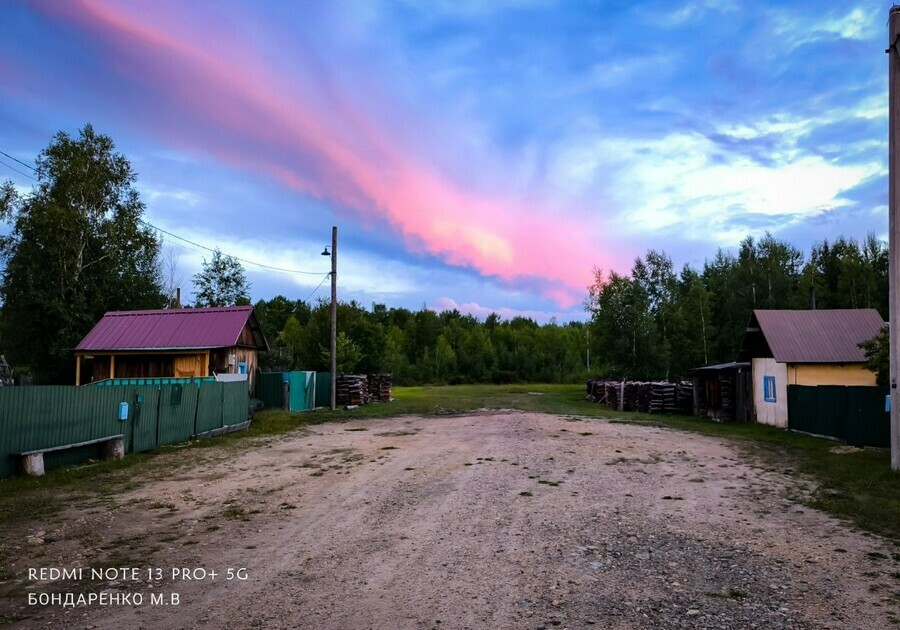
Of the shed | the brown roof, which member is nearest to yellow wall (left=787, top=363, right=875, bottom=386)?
the brown roof

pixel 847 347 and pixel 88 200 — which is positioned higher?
pixel 88 200

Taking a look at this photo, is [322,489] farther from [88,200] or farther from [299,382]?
[88,200]

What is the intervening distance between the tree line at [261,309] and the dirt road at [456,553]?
93.9ft

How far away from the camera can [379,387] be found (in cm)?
3759

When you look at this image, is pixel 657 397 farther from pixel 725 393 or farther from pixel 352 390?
pixel 352 390

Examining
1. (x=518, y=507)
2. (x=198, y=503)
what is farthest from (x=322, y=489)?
(x=518, y=507)

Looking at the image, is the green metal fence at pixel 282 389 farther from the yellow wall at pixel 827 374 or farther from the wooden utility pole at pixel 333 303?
the yellow wall at pixel 827 374

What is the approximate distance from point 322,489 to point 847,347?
71.5 feet

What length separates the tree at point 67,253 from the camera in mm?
33344

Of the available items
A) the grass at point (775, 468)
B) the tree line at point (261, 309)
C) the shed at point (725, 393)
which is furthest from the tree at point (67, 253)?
the shed at point (725, 393)

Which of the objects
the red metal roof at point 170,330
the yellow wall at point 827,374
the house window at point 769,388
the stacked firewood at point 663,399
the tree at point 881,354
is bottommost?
the stacked firewood at point 663,399

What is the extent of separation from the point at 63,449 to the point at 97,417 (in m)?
1.27

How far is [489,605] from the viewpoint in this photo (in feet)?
16.4

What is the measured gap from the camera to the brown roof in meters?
22.2
